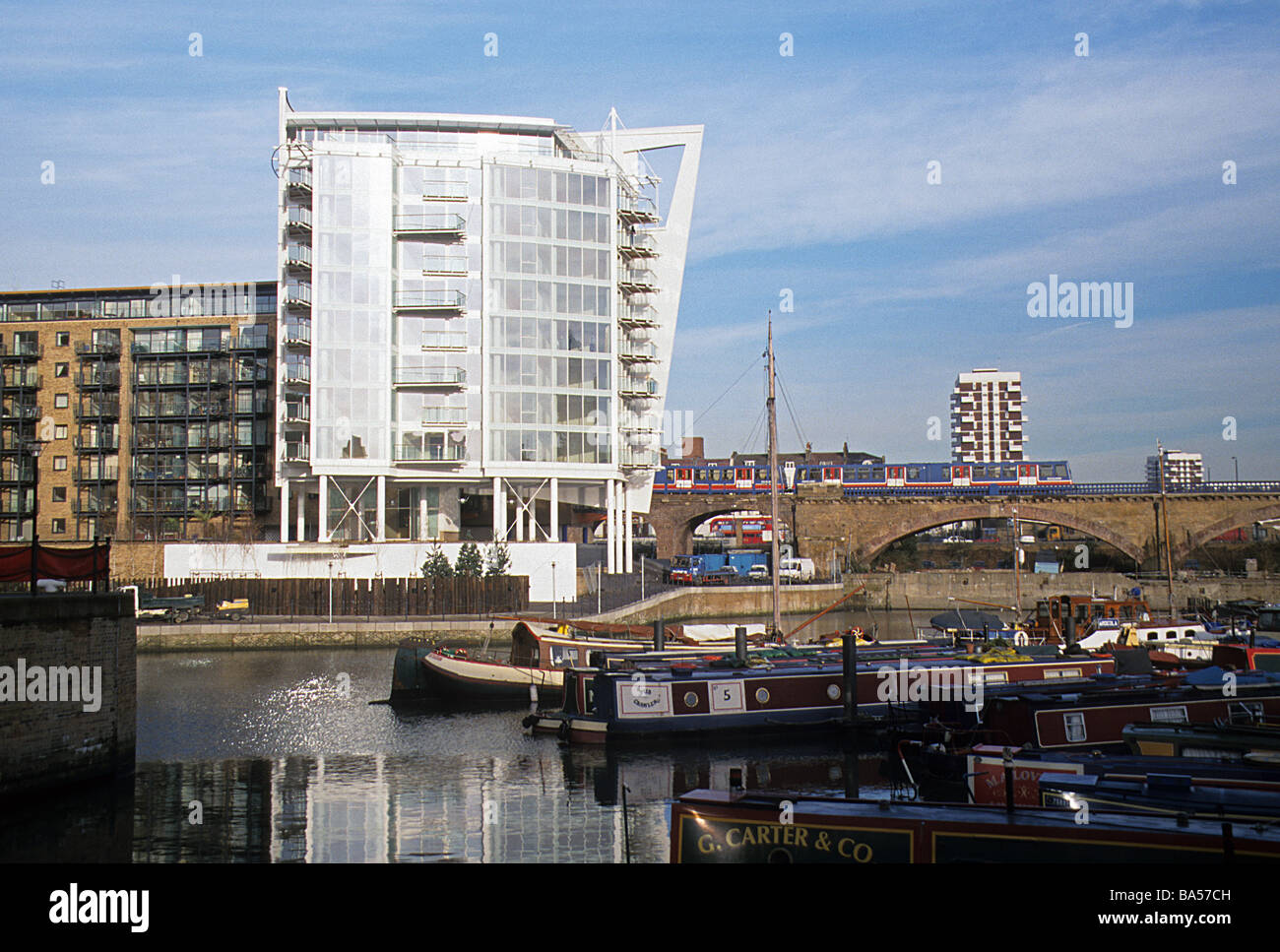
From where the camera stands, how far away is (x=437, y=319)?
61969mm

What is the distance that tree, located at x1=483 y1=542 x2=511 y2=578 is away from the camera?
2323 inches

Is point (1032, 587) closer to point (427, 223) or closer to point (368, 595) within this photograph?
A: point (368, 595)

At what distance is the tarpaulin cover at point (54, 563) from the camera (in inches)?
896

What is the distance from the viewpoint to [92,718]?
75.5 ft

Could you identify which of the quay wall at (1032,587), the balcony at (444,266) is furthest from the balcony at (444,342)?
the quay wall at (1032,587)

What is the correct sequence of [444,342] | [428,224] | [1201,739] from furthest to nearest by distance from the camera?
[444,342] → [428,224] → [1201,739]

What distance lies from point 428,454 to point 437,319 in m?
7.57

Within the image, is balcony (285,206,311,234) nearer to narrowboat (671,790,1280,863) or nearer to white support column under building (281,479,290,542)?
white support column under building (281,479,290,542)

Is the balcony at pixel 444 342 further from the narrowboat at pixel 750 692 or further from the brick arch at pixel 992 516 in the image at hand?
the brick arch at pixel 992 516

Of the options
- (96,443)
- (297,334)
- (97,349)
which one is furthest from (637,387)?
(96,443)

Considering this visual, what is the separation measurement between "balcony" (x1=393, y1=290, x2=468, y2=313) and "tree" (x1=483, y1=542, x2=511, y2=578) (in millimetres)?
13256

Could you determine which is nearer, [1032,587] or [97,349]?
[97,349]
